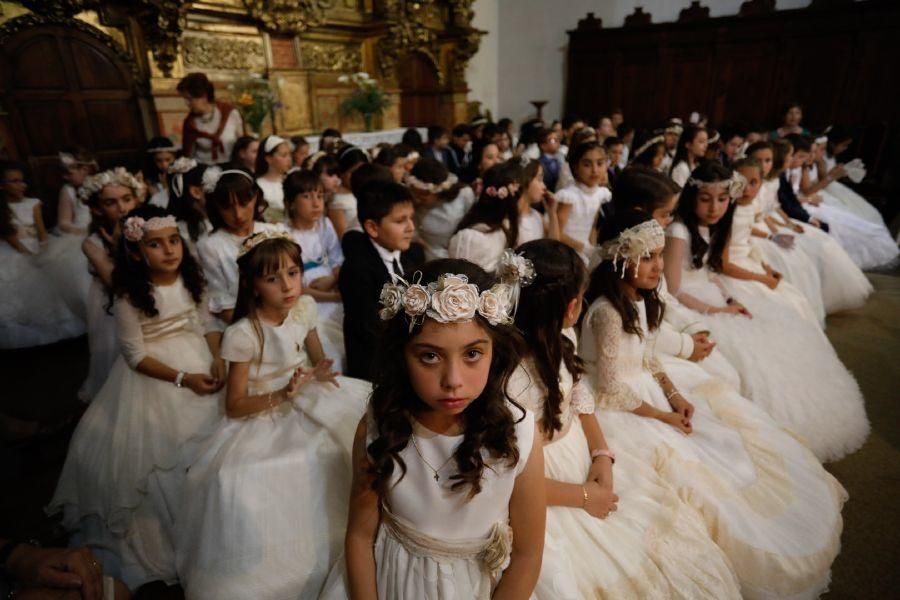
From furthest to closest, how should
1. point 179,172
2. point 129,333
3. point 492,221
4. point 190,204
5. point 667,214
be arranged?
point 179,172
point 190,204
point 492,221
point 667,214
point 129,333

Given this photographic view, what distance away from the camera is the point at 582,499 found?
1539mm

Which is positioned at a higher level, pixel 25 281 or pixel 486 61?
pixel 486 61

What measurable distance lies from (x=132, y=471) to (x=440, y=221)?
253cm

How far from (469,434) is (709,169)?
244cm

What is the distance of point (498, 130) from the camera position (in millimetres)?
6566

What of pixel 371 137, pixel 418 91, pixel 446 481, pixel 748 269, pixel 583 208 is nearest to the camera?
pixel 446 481

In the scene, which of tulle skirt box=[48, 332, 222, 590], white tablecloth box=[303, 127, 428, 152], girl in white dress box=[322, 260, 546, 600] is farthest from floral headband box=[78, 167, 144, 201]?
white tablecloth box=[303, 127, 428, 152]

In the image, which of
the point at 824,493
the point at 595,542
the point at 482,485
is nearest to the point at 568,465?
the point at 595,542

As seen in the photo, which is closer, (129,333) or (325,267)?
(129,333)

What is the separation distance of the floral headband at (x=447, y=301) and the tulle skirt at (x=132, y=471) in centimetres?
147

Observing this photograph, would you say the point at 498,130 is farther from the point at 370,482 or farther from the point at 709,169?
the point at 370,482

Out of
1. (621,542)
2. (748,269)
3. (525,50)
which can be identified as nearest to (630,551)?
(621,542)

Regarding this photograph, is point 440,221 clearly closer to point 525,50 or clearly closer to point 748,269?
point 748,269

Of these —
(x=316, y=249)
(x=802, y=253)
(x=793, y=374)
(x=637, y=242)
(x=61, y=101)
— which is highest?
(x=61, y=101)
